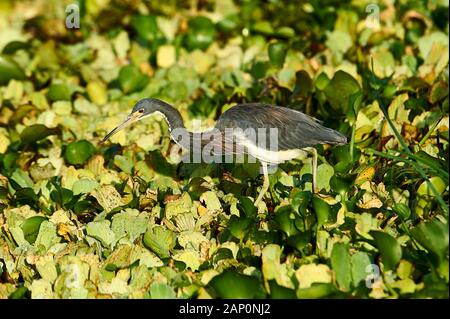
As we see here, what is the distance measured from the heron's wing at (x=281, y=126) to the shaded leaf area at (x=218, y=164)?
156mm

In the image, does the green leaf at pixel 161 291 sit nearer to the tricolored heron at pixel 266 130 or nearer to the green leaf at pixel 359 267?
the green leaf at pixel 359 267

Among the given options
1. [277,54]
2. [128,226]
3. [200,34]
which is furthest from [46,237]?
[200,34]

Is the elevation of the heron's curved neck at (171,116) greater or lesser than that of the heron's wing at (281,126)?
greater

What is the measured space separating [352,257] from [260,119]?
121cm

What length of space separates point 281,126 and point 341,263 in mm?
1248

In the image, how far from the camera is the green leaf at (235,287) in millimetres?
3725

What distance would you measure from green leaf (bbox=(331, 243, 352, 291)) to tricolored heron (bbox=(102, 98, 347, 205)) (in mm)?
994

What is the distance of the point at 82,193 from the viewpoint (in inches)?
193

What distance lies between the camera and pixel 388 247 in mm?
3781

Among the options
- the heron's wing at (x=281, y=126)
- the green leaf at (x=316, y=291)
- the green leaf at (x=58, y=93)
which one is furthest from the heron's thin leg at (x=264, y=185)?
the green leaf at (x=58, y=93)

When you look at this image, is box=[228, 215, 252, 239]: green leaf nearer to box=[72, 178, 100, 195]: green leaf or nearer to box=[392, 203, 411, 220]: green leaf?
box=[392, 203, 411, 220]: green leaf

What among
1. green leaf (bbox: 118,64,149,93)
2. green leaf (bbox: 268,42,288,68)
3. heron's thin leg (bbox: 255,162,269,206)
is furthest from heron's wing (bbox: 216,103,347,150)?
green leaf (bbox: 118,64,149,93)

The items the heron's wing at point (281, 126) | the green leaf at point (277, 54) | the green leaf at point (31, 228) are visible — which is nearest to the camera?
the green leaf at point (31, 228)
